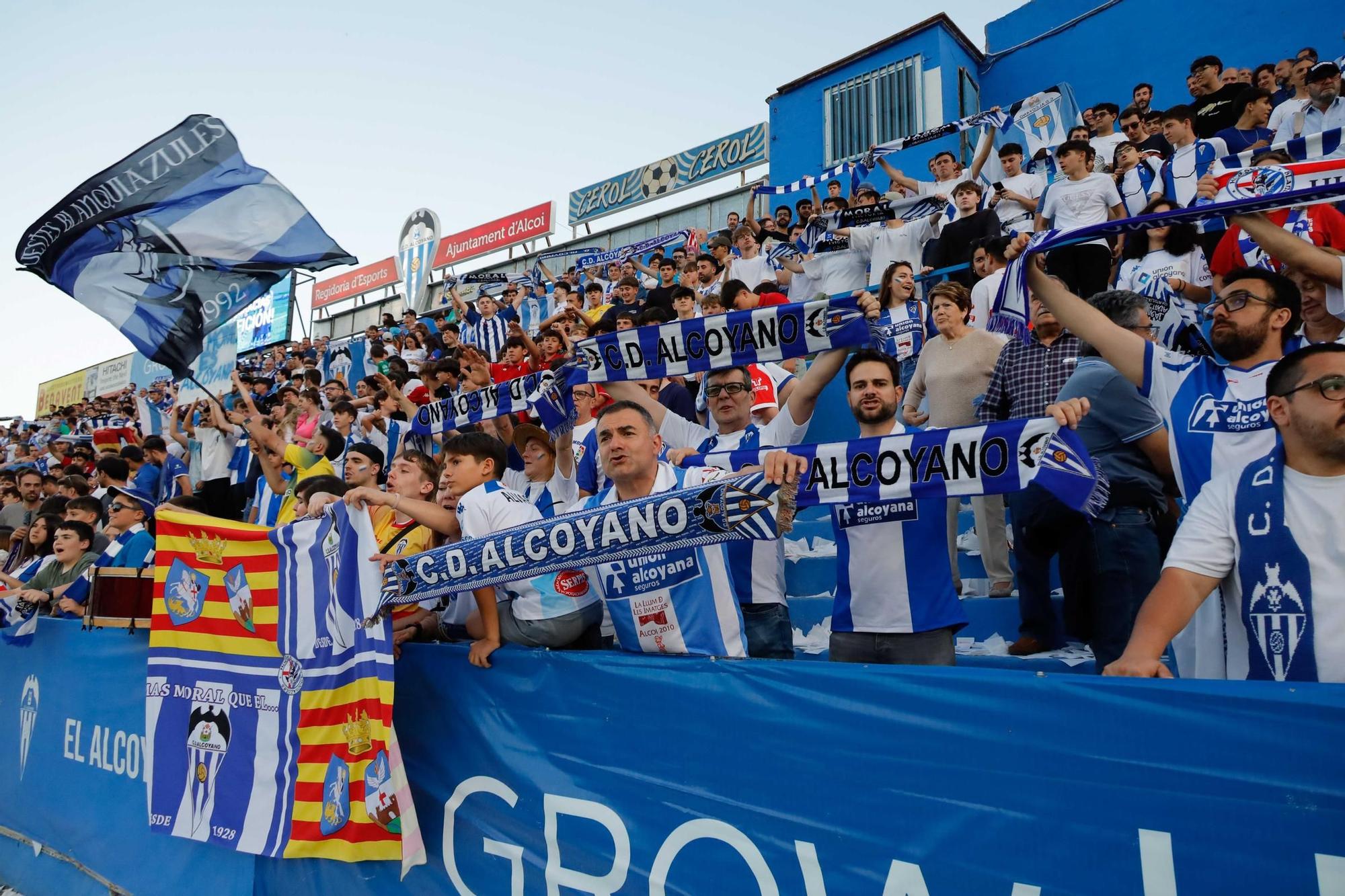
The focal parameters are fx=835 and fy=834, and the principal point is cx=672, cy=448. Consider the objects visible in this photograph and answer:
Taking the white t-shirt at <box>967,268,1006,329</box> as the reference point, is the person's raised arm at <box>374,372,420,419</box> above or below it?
below

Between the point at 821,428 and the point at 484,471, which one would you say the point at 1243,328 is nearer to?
the point at 484,471

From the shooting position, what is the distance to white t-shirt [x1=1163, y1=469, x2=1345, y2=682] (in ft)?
6.48

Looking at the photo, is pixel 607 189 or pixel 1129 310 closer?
pixel 1129 310

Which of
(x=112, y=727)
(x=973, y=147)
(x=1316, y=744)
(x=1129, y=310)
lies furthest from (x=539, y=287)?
(x=1316, y=744)

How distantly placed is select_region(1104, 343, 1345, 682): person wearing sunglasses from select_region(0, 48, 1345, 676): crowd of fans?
0.01m

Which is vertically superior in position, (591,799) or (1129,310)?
(1129,310)

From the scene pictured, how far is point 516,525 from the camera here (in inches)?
129

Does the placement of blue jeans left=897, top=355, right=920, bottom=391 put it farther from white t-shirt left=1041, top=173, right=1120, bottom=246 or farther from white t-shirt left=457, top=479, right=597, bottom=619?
white t-shirt left=457, top=479, right=597, bottom=619

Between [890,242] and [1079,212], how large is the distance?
197cm

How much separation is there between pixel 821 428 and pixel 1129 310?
16.0 ft

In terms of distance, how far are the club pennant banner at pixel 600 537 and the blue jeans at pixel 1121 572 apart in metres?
1.38

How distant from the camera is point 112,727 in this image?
4.62 m

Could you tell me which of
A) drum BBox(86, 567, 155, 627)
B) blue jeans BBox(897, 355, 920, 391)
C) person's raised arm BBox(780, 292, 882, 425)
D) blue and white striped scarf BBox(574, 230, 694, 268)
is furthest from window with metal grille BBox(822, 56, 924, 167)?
drum BBox(86, 567, 155, 627)

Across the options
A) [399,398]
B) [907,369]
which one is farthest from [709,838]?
[399,398]
